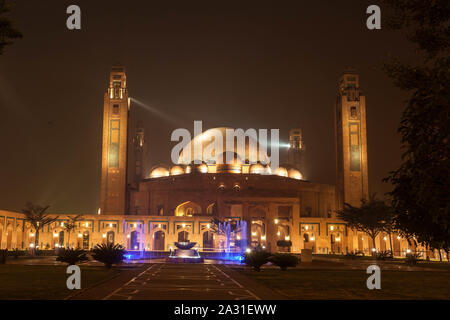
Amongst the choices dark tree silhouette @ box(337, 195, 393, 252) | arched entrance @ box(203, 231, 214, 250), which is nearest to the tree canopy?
dark tree silhouette @ box(337, 195, 393, 252)

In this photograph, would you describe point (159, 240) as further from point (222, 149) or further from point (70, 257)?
point (70, 257)

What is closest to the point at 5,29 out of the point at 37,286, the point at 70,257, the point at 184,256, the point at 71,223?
the point at 37,286

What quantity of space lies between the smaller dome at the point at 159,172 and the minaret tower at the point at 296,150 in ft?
66.7

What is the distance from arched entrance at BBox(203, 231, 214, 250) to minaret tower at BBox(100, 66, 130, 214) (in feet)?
31.5

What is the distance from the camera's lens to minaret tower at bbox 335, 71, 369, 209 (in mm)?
62094

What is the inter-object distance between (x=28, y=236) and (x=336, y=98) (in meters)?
38.2

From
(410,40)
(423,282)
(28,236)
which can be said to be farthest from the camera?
(28,236)

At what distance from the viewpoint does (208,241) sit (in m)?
61.3

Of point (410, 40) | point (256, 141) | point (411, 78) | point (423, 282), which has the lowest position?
point (423, 282)

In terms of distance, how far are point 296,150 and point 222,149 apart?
16.0 meters

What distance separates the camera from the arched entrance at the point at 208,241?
58.7 meters
